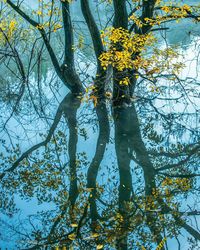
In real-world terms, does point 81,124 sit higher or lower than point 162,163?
higher

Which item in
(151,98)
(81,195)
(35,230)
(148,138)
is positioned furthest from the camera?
(151,98)

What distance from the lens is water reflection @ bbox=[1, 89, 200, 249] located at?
6402mm

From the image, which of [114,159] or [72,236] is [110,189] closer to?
[114,159]

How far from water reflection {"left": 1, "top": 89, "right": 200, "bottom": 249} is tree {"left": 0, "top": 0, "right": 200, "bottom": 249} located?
2 cm

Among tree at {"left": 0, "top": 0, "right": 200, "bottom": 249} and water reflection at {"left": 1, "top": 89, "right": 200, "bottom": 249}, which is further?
tree at {"left": 0, "top": 0, "right": 200, "bottom": 249}

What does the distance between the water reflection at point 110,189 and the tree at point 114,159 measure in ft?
0.06

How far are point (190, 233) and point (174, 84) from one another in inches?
430

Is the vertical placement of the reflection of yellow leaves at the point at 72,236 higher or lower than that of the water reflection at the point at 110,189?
lower

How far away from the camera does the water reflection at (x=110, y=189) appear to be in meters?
6.40

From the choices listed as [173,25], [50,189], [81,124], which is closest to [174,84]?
[81,124]

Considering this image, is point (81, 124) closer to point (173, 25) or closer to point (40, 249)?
point (40, 249)

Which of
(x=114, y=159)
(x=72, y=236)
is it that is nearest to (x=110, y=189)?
(x=114, y=159)

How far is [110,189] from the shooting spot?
8.09m

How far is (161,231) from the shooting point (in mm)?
6484
